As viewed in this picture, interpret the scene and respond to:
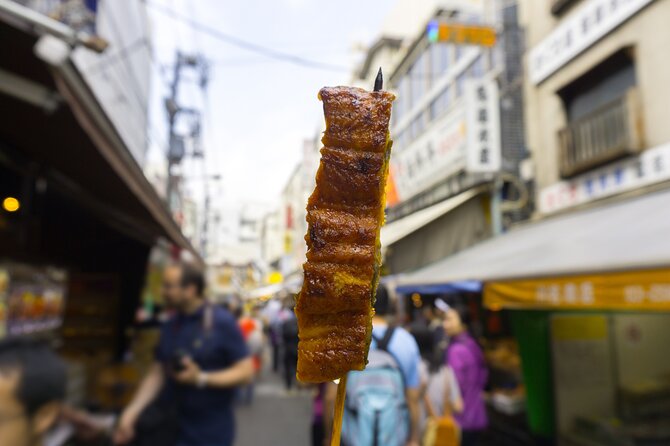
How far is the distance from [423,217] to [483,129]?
363 cm

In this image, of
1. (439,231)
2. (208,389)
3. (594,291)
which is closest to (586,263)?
(594,291)

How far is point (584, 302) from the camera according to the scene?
440cm

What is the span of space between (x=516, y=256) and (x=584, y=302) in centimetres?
256

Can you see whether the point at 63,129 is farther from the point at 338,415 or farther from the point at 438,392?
the point at 438,392

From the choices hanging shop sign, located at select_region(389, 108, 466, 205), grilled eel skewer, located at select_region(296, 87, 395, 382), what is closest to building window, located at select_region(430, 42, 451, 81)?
hanging shop sign, located at select_region(389, 108, 466, 205)

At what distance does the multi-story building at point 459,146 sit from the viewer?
9.77 meters

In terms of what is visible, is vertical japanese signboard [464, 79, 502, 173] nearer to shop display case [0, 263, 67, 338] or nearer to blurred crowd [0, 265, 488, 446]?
blurred crowd [0, 265, 488, 446]

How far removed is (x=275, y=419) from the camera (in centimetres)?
984

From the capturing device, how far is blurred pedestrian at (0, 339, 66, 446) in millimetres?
2182

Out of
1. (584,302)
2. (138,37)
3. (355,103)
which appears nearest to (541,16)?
(584,302)

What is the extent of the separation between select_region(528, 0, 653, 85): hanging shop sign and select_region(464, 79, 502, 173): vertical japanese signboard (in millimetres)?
993

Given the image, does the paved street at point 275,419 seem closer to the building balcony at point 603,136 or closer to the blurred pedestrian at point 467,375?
the blurred pedestrian at point 467,375

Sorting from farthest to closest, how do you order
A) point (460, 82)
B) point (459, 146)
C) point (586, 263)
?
point (460, 82) < point (459, 146) < point (586, 263)

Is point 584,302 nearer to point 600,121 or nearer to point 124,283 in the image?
point 600,121
